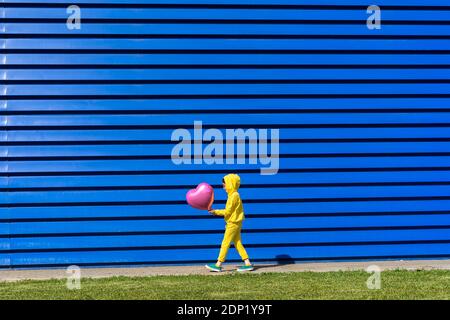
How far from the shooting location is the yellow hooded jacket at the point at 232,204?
9141 mm

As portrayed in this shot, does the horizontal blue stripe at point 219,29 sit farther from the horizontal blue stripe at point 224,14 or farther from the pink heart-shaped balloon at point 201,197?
the pink heart-shaped balloon at point 201,197

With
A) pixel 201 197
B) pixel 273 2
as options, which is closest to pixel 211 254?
pixel 201 197

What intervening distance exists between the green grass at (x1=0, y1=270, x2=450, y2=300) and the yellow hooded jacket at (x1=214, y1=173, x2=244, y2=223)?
30.1 inches

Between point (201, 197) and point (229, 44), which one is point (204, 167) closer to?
point (201, 197)

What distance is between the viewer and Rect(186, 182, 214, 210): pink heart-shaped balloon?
9008mm

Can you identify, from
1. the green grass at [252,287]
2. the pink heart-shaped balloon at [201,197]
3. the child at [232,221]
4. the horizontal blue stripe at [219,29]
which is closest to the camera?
the green grass at [252,287]

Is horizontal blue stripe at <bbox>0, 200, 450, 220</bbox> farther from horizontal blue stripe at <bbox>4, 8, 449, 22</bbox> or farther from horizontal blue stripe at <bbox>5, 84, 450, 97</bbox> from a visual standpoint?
horizontal blue stripe at <bbox>4, 8, 449, 22</bbox>

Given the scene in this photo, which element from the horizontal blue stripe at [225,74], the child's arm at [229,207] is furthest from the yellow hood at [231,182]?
the horizontal blue stripe at [225,74]

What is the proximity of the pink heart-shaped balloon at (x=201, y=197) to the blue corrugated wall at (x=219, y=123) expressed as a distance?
0.83 m

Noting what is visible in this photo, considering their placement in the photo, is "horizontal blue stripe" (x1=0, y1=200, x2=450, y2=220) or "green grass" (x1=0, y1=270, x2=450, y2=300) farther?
"horizontal blue stripe" (x1=0, y1=200, x2=450, y2=220)

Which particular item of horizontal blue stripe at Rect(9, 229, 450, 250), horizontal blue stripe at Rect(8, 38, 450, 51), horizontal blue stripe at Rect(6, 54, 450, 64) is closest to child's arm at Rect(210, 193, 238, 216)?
horizontal blue stripe at Rect(9, 229, 450, 250)

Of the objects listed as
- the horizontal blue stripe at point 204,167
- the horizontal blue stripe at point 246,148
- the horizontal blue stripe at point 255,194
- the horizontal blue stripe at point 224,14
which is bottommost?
the horizontal blue stripe at point 255,194

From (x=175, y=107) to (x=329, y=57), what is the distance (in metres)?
2.22

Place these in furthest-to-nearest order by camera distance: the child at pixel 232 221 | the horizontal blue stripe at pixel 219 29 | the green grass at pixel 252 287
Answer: the horizontal blue stripe at pixel 219 29 < the child at pixel 232 221 < the green grass at pixel 252 287
